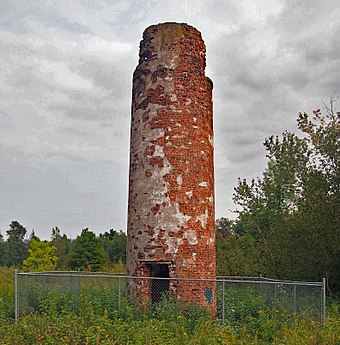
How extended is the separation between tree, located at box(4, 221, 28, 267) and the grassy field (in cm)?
5759

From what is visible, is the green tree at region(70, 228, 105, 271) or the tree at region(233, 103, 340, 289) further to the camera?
the green tree at region(70, 228, 105, 271)

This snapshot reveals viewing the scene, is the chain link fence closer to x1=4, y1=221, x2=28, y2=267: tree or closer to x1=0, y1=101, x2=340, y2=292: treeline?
x1=0, y1=101, x2=340, y2=292: treeline

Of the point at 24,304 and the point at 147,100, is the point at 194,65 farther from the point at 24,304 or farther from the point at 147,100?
the point at 24,304

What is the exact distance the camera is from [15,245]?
8131 centimetres

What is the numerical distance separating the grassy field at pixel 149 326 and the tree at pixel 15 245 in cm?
5759

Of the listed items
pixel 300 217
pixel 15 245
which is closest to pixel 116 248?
pixel 15 245

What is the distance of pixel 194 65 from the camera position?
15.1 m

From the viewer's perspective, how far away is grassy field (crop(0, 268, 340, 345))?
10.7 metres

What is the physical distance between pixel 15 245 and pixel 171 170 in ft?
237

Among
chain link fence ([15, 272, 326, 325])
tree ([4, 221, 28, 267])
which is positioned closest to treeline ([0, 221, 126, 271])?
tree ([4, 221, 28, 267])

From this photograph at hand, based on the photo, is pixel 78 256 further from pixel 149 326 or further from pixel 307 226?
pixel 149 326

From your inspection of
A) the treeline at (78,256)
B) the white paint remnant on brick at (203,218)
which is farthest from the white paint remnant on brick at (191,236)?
the treeline at (78,256)

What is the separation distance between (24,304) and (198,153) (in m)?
6.20

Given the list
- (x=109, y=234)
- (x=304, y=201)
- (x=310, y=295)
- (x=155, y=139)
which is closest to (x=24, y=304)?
(x=155, y=139)
